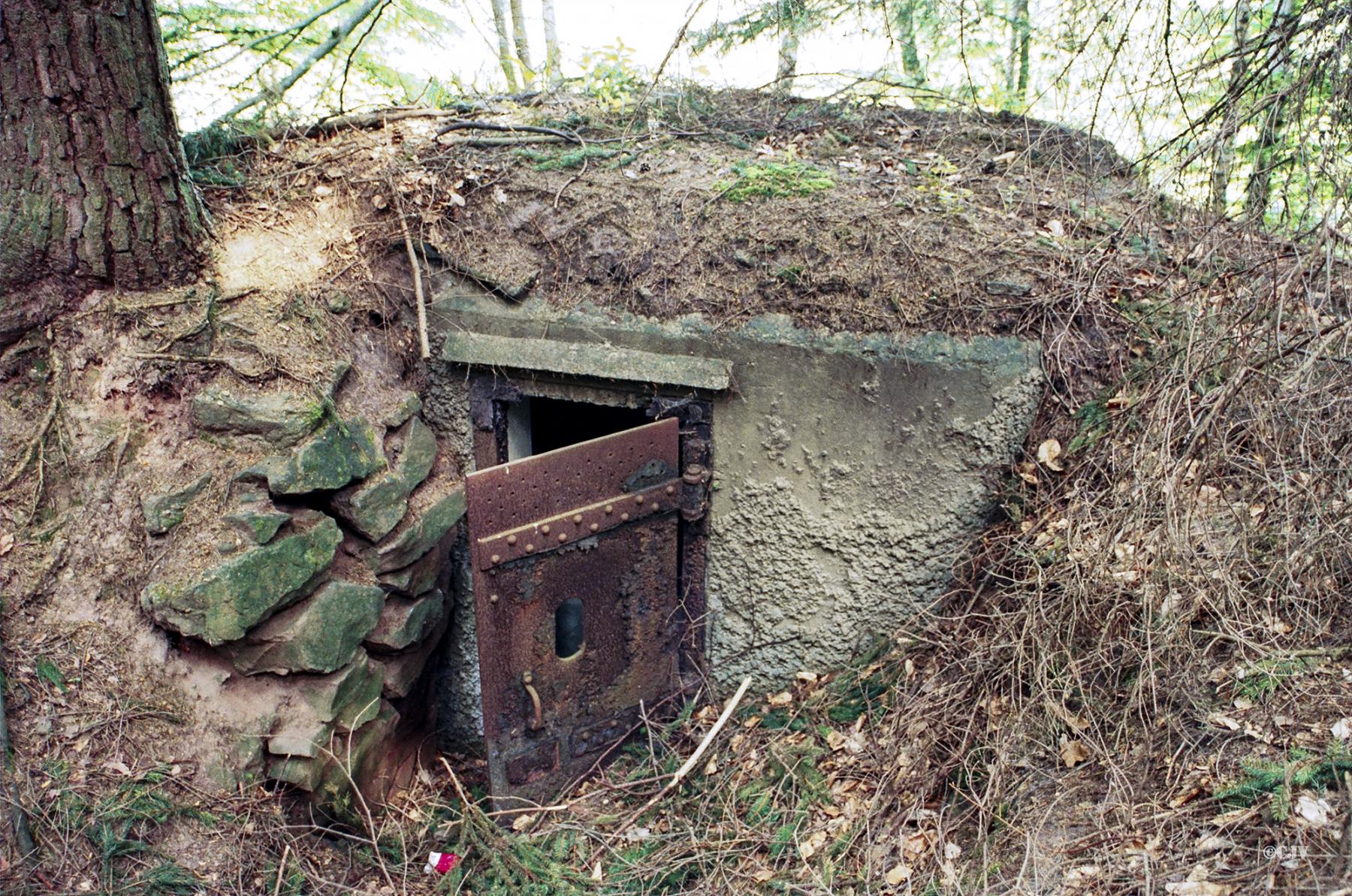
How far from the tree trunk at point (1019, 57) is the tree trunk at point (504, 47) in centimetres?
323

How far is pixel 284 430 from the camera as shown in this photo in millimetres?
3611

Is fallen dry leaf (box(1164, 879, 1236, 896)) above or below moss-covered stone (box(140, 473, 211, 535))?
below

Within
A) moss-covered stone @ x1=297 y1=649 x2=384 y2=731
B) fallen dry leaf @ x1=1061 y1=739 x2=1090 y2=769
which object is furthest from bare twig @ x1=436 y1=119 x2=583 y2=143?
fallen dry leaf @ x1=1061 y1=739 x2=1090 y2=769

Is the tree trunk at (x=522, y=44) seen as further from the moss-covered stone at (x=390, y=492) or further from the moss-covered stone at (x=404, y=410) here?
the moss-covered stone at (x=390, y=492)

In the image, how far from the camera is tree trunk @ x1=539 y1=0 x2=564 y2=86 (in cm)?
576

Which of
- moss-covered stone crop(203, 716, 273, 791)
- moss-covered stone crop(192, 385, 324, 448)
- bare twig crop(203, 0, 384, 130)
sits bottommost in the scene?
moss-covered stone crop(203, 716, 273, 791)

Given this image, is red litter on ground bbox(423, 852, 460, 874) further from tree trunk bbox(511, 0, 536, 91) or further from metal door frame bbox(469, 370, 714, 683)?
tree trunk bbox(511, 0, 536, 91)

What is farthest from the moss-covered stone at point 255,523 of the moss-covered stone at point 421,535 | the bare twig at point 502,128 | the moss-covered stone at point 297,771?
the bare twig at point 502,128

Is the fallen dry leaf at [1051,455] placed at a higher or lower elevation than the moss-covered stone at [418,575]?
higher

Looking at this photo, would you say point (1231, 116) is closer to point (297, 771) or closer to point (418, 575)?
point (418, 575)

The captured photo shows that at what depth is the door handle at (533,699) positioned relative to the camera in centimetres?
386

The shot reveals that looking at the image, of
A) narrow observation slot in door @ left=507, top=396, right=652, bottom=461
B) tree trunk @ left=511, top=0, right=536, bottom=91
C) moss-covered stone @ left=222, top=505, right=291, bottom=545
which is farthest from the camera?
tree trunk @ left=511, top=0, right=536, bottom=91

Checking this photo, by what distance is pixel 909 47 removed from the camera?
14.6 ft

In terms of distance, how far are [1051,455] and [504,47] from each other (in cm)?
589
